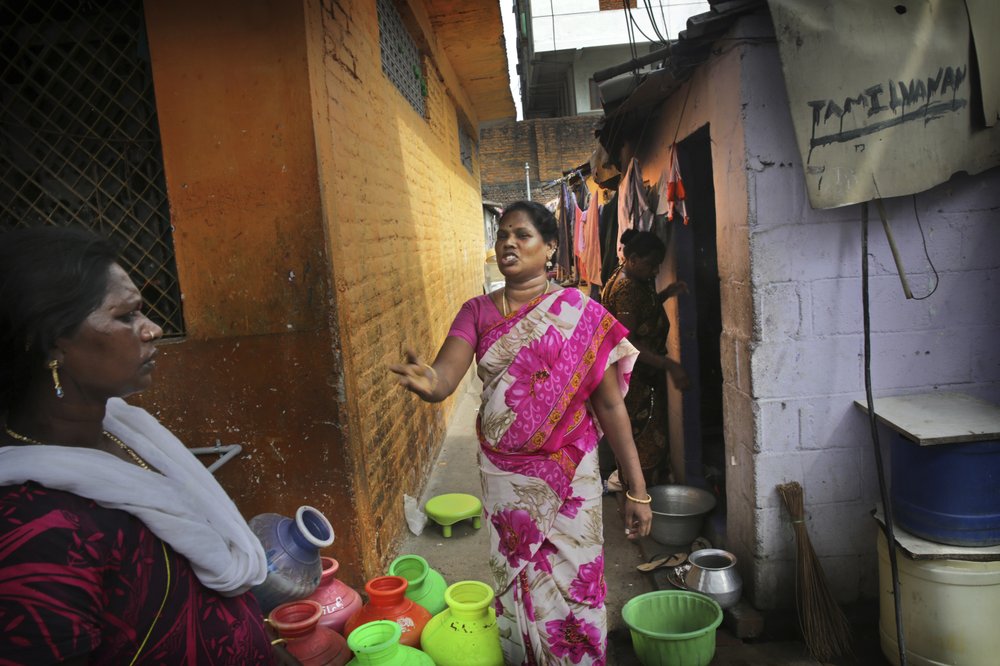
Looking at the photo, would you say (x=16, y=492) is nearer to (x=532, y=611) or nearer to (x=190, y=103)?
(x=532, y=611)

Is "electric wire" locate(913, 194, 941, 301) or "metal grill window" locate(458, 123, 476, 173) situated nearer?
"electric wire" locate(913, 194, 941, 301)

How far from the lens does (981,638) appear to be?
277 cm

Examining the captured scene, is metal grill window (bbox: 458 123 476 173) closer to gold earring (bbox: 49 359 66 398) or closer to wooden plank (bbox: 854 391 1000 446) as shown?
wooden plank (bbox: 854 391 1000 446)

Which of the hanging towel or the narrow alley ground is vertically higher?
the hanging towel

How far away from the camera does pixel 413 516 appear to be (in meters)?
4.52

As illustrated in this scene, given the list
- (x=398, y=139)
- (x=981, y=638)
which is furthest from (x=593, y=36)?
(x=981, y=638)

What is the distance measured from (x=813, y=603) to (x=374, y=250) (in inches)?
119

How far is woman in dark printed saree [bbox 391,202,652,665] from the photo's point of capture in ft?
8.26

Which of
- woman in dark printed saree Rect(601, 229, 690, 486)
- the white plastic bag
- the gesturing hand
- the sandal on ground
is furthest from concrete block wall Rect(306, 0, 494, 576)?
woman in dark printed saree Rect(601, 229, 690, 486)

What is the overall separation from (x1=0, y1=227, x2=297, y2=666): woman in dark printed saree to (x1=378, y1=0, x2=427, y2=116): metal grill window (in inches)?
159

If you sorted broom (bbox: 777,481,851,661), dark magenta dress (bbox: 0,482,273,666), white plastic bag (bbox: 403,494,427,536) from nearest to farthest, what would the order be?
dark magenta dress (bbox: 0,482,273,666) → broom (bbox: 777,481,851,661) → white plastic bag (bbox: 403,494,427,536)

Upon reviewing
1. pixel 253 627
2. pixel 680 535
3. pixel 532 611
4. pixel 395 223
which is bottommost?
pixel 680 535

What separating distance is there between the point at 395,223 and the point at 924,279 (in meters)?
3.30

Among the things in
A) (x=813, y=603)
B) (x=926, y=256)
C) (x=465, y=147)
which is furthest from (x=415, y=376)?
(x=465, y=147)
